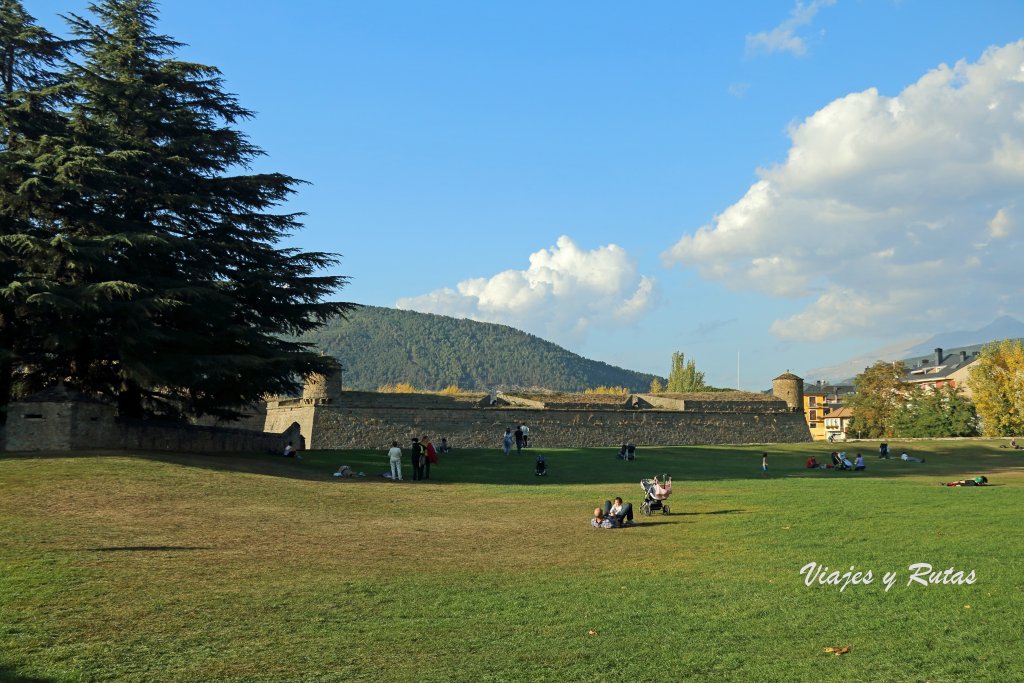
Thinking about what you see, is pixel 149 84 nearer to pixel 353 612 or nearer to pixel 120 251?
pixel 120 251

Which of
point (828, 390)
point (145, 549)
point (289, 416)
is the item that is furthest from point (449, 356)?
point (145, 549)

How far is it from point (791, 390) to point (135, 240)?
143ft

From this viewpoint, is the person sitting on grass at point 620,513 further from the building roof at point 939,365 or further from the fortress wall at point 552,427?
the building roof at point 939,365

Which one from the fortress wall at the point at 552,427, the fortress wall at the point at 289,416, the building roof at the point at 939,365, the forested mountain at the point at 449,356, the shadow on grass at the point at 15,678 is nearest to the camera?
the shadow on grass at the point at 15,678

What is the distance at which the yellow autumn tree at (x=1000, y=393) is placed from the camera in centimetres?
6203

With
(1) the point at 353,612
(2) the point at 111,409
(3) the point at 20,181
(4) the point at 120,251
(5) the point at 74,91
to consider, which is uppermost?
(5) the point at 74,91

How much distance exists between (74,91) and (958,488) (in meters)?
29.0

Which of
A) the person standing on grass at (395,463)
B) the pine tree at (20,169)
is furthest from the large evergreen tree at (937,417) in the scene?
the pine tree at (20,169)

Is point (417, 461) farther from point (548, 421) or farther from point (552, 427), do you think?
point (552, 427)

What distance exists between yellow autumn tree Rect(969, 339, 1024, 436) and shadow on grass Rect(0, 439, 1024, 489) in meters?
22.6

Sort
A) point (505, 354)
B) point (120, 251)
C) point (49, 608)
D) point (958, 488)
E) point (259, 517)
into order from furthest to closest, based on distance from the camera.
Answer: point (505, 354) → point (120, 251) → point (958, 488) → point (259, 517) → point (49, 608)

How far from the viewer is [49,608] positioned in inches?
335

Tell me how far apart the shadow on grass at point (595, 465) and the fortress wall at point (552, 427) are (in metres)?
7.90

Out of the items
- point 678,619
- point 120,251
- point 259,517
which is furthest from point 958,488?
point 120,251
